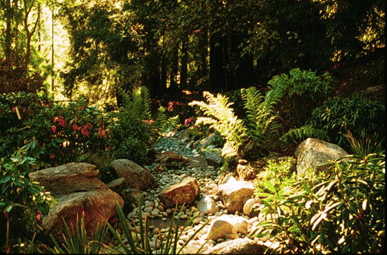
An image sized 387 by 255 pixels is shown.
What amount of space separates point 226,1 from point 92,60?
7566 millimetres

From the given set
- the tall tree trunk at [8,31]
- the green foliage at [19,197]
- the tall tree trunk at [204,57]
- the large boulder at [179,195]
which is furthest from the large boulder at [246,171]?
the tall tree trunk at [204,57]

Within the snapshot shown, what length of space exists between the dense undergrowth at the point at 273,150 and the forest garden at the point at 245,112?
0.02 metres

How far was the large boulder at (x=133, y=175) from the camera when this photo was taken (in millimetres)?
5355

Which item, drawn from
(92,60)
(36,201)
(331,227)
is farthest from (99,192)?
(92,60)

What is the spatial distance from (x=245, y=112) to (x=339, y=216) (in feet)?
16.9

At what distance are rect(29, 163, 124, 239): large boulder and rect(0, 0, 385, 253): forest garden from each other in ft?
0.60

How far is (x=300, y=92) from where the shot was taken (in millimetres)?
5641

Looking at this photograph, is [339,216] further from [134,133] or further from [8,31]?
[8,31]

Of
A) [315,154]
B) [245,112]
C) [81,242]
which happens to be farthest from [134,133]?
[81,242]

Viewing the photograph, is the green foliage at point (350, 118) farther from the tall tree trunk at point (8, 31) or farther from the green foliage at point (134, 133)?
the tall tree trunk at point (8, 31)

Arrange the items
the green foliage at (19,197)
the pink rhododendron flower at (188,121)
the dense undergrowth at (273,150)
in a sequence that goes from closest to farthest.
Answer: the dense undergrowth at (273,150)
the green foliage at (19,197)
the pink rhododendron flower at (188,121)

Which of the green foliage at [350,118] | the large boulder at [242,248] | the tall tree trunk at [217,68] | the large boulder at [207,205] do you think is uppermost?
the tall tree trunk at [217,68]

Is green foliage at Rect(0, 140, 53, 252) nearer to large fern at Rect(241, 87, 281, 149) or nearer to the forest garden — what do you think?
the forest garden

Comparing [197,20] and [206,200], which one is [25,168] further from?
[197,20]
